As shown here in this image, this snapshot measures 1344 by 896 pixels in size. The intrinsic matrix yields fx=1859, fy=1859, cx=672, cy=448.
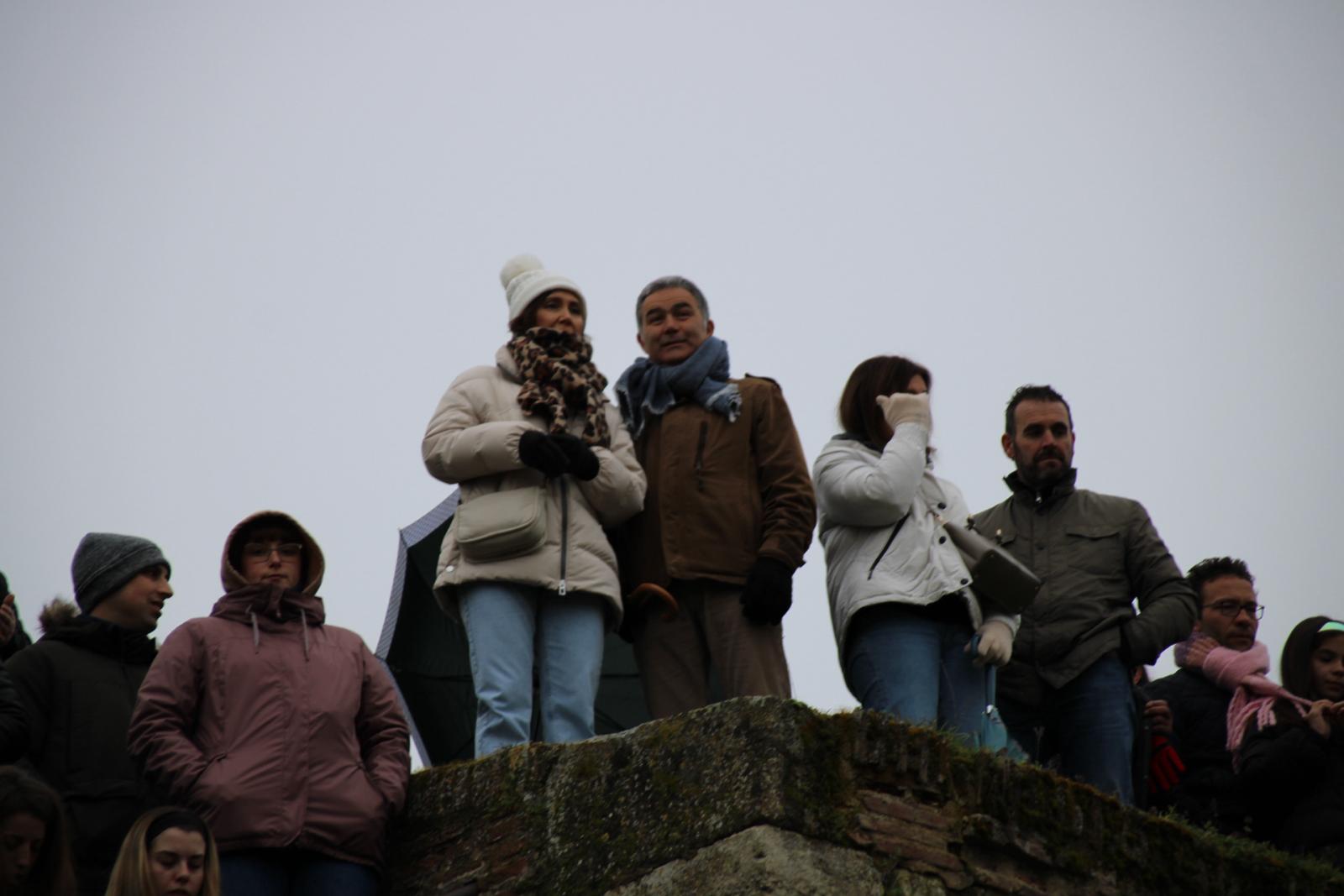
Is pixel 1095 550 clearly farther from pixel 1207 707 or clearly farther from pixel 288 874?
pixel 288 874

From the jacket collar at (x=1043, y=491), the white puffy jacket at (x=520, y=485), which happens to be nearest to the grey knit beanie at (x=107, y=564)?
the white puffy jacket at (x=520, y=485)

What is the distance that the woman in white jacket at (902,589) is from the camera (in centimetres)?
709

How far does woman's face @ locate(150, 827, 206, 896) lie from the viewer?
560 centimetres

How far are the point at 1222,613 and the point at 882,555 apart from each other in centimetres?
203

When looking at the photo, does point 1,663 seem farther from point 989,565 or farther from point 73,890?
point 989,565

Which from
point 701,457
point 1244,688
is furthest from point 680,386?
point 1244,688

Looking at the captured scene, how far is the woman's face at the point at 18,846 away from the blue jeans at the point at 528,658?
164 centimetres

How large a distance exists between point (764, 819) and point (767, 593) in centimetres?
135

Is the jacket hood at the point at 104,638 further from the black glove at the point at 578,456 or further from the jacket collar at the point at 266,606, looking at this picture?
the black glove at the point at 578,456

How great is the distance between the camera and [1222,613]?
839 cm

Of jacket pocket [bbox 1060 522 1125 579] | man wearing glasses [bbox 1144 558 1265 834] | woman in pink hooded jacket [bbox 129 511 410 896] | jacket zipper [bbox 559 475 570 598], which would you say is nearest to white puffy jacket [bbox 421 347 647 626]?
jacket zipper [bbox 559 475 570 598]

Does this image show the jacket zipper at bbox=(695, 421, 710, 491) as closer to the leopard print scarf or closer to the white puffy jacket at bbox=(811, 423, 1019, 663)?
the leopard print scarf

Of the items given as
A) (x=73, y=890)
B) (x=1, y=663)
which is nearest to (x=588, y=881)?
(x=73, y=890)

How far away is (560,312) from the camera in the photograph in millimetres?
7738
